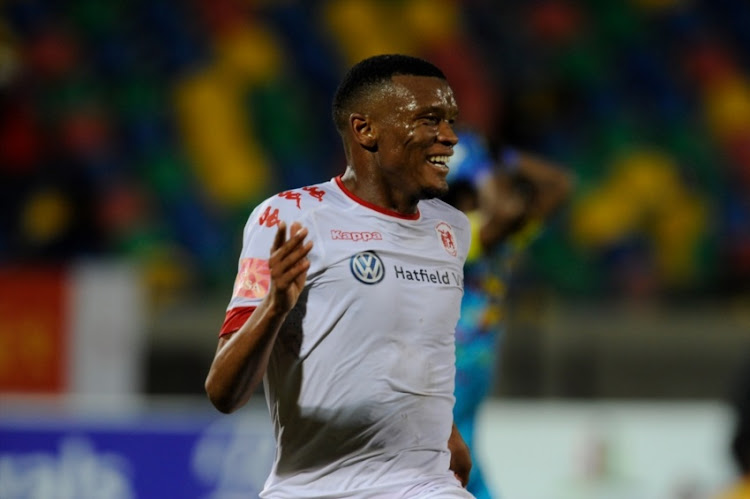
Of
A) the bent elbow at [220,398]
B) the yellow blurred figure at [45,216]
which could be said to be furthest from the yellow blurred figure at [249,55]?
the bent elbow at [220,398]

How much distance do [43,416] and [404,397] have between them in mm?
4600

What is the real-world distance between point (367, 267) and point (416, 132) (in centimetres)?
35

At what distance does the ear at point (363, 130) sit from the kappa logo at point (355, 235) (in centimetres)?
22

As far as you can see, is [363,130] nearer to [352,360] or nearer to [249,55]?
[352,360]

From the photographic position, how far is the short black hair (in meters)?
3.18

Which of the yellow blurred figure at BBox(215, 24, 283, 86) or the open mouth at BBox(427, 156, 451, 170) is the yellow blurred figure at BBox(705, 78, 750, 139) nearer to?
the yellow blurred figure at BBox(215, 24, 283, 86)

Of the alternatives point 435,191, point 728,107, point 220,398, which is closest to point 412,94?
point 435,191

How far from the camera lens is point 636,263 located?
934 cm

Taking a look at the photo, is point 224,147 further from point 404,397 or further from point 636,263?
point 404,397

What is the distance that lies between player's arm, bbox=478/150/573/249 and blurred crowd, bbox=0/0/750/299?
4029 mm

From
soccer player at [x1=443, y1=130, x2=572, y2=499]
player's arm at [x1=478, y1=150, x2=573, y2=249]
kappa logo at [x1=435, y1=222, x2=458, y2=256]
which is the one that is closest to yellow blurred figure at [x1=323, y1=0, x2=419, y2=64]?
player's arm at [x1=478, y1=150, x2=573, y2=249]

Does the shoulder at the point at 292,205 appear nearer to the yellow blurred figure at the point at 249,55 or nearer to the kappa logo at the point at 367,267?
the kappa logo at the point at 367,267

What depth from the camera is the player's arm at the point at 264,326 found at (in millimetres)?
2836

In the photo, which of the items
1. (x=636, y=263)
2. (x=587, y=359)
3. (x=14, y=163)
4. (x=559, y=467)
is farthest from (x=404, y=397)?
(x=14, y=163)
